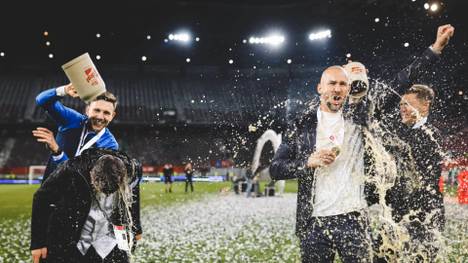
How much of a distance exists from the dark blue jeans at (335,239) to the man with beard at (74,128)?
1.92 meters

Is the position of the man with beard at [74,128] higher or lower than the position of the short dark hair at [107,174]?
higher

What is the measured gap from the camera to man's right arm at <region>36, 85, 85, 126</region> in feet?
16.5

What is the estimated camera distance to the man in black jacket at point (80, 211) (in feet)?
13.0

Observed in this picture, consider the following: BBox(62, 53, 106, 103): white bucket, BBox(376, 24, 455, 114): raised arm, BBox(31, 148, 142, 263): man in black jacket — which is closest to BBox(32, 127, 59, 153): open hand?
BBox(62, 53, 106, 103): white bucket

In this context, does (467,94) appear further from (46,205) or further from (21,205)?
(46,205)

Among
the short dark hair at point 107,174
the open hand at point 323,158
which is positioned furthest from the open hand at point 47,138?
the open hand at point 323,158

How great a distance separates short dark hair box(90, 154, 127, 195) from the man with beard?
59cm

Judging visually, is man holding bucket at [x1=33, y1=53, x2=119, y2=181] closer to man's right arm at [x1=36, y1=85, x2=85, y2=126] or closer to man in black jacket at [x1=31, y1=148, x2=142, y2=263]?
man's right arm at [x1=36, y1=85, x2=85, y2=126]

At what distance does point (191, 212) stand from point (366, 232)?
1317cm

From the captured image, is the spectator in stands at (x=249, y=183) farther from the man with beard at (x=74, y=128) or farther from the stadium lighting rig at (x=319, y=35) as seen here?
the stadium lighting rig at (x=319, y=35)

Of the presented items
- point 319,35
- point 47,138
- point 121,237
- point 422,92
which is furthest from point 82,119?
point 319,35

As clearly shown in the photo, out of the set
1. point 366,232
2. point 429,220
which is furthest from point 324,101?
point 429,220

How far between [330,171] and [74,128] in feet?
8.23

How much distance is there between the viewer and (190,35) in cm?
4588
